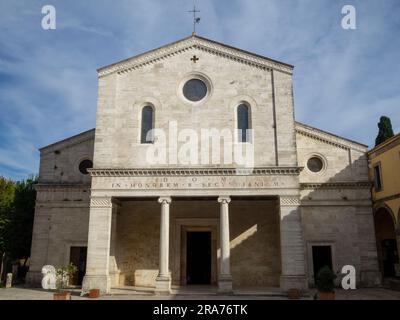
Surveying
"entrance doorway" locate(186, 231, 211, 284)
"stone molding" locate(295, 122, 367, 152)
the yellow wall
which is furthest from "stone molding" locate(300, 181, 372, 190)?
"entrance doorway" locate(186, 231, 211, 284)

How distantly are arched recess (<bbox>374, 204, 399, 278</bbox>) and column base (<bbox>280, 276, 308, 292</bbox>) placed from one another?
985 centimetres

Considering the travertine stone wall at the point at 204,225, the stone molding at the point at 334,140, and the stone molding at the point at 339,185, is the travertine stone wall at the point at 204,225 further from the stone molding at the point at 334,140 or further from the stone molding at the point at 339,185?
the stone molding at the point at 334,140

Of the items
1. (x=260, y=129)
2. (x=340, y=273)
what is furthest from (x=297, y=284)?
(x=260, y=129)

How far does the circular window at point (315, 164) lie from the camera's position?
23.0 m

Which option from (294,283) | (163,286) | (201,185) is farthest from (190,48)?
(294,283)

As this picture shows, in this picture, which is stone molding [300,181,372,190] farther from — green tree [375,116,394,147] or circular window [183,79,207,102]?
circular window [183,79,207,102]

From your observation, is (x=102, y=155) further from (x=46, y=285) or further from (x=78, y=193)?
(x=46, y=285)

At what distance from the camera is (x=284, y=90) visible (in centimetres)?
2077

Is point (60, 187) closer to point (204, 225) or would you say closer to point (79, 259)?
point (79, 259)

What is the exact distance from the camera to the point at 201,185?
63.7 feet

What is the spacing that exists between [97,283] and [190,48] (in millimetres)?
13143

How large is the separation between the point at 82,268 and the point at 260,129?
12755 millimetres

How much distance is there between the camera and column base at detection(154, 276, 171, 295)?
1827 centimetres

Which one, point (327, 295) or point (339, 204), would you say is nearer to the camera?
point (327, 295)
